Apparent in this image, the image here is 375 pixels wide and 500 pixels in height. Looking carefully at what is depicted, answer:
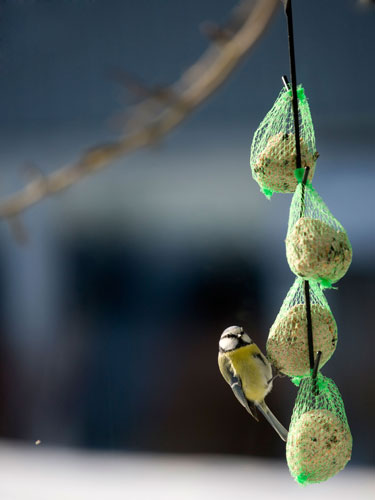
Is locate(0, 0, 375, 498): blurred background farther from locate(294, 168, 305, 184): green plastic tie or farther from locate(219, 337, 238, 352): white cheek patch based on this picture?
locate(294, 168, 305, 184): green plastic tie

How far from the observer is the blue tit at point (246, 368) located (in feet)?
2.25

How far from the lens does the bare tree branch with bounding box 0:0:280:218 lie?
3.22ft

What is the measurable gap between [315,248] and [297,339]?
0.09m

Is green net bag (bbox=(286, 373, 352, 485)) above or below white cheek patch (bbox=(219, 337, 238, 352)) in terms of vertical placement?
below

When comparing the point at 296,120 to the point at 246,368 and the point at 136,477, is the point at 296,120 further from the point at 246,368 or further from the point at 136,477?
the point at 136,477

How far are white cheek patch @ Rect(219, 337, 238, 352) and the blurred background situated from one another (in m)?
0.92

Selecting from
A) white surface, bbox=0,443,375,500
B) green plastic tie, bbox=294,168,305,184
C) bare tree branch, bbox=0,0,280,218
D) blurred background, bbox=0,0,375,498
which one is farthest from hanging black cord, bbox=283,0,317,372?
white surface, bbox=0,443,375,500

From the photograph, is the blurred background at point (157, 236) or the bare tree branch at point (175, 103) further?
the blurred background at point (157, 236)

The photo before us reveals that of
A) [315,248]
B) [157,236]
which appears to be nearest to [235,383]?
[315,248]

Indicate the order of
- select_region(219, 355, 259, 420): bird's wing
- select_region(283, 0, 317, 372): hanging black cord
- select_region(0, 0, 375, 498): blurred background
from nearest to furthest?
select_region(283, 0, 317, 372): hanging black cord → select_region(219, 355, 259, 420): bird's wing → select_region(0, 0, 375, 498): blurred background

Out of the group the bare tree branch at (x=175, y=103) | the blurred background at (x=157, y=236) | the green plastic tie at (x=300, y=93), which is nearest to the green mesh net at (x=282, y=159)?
the green plastic tie at (x=300, y=93)

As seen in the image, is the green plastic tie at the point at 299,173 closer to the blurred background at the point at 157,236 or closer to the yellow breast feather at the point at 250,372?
the yellow breast feather at the point at 250,372

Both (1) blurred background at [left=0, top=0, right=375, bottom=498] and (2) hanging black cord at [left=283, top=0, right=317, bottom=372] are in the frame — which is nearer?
(2) hanging black cord at [left=283, top=0, right=317, bottom=372]

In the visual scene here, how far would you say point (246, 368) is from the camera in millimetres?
697
